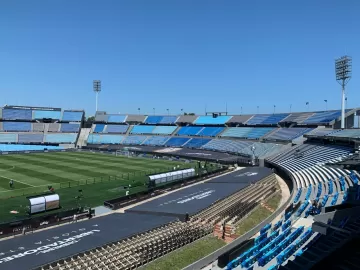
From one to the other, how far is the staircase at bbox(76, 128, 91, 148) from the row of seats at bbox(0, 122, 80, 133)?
89.4 inches

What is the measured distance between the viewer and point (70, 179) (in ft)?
149

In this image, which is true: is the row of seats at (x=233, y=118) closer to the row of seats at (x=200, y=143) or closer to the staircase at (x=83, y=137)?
the staircase at (x=83, y=137)

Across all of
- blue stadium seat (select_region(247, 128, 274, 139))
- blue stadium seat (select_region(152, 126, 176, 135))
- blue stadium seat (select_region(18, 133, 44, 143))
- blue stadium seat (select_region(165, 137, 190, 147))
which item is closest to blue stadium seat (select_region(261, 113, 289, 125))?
blue stadium seat (select_region(247, 128, 274, 139))

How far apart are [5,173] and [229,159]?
39.1 m

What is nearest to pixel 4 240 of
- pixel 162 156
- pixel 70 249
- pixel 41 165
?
pixel 70 249

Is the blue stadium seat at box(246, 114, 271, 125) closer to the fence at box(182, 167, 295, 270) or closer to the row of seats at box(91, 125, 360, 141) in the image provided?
the row of seats at box(91, 125, 360, 141)

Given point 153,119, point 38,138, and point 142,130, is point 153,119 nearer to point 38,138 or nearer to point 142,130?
point 142,130

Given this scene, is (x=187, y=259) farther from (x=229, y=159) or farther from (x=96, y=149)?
(x=96, y=149)

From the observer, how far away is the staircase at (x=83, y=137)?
104 metres

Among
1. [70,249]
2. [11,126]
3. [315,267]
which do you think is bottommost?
[70,249]

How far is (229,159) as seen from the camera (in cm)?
6575

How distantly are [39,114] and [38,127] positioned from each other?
7336 millimetres

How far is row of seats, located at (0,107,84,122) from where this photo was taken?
106 metres

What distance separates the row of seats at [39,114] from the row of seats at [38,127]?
3.67m
